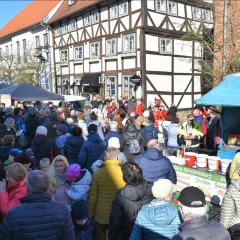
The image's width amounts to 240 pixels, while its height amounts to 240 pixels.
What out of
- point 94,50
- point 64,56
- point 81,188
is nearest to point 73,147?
point 81,188

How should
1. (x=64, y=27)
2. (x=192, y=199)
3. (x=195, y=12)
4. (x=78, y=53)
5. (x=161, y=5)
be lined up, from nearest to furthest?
1. (x=192, y=199)
2. (x=161, y=5)
3. (x=195, y=12)
4. (x=78, y=53)
5. (x=64, y=27)

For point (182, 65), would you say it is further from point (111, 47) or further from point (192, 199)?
point (192, 199)

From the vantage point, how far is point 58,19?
26.6 m

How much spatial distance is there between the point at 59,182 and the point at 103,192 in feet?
2.15

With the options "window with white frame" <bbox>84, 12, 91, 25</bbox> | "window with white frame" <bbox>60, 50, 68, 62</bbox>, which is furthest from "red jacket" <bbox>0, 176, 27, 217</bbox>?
"window with white frame" <bbox>60, 50, 68, 62</bbox>

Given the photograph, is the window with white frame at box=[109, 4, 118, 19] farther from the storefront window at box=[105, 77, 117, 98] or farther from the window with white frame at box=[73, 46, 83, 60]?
the window with white frame at box=[73, 46, 83, 60]

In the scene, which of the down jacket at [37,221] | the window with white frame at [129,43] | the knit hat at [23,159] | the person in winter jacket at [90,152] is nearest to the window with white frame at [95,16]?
the window with white frame at [129,43]

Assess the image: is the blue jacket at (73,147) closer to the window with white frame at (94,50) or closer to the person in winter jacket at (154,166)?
the person in winter jacket at (154,166)

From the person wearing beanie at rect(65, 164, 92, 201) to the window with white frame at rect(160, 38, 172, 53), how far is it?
17827mm

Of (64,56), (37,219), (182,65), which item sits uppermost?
(64,56)

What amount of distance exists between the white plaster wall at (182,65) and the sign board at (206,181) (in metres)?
15.4

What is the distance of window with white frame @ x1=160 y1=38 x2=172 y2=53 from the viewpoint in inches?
835

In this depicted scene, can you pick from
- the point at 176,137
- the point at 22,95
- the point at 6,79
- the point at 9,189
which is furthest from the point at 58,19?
the point at 9,189

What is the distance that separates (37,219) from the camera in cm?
283
